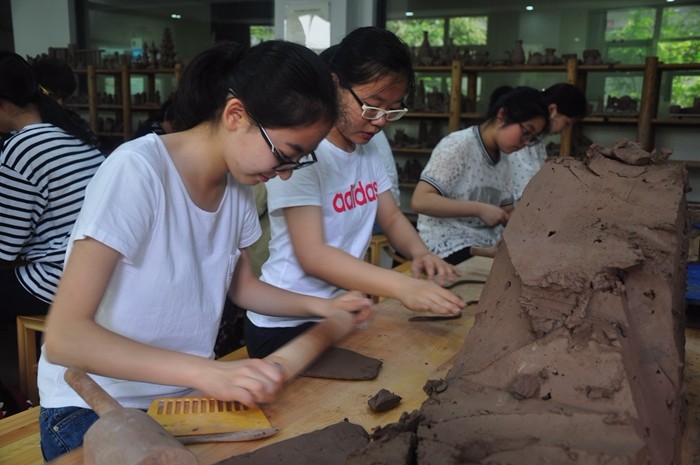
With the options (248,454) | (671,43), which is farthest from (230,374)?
(671,43)

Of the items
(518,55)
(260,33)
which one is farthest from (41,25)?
(518,55)

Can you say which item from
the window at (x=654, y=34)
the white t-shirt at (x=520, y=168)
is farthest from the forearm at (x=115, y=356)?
the window at (x=654, y=34)

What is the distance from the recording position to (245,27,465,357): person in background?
6.31ft

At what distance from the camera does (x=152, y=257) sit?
4.75 ft

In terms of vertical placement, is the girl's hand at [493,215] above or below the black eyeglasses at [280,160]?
below

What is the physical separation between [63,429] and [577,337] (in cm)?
117

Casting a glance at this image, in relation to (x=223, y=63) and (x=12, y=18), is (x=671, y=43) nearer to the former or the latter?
(x=223, y=63)

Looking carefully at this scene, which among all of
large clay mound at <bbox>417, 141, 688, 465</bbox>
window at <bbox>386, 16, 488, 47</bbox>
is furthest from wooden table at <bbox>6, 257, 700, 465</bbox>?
window at <bbox>386, 16, 488, 47</bbox>

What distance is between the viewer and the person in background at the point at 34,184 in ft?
8.55

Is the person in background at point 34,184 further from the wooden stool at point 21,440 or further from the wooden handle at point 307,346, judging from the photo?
the wooden handle at point 307,346

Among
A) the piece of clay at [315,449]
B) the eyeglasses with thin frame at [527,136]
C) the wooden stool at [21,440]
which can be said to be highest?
the eyeglasses with thin frame at [527,136]

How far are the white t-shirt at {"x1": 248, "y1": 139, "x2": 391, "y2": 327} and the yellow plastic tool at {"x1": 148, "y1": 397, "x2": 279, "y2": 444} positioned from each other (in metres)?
0.65

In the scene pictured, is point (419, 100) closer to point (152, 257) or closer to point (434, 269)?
point (434, 269)

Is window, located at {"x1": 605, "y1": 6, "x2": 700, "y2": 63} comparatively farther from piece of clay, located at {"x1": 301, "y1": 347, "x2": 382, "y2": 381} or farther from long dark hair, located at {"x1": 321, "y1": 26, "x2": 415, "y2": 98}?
piece of clay, located at {"x1": 301, "y1": 347, "x2": 382, "y2": 381}
